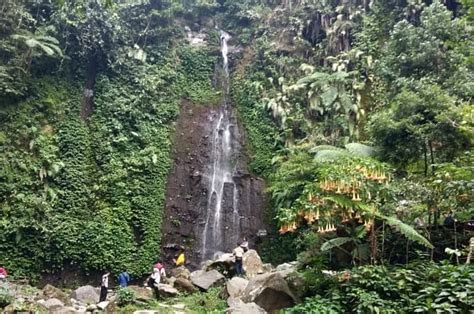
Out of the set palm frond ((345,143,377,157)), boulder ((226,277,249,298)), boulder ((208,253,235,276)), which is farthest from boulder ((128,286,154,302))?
palm frond ((345,143,377,157))

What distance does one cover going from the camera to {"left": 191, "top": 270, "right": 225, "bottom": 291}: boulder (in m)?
11.0

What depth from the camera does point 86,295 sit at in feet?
39.9

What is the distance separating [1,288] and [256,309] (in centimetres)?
490

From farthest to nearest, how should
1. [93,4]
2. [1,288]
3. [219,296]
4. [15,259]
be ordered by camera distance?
[93,4] < [15,259] < [219,296] < [1,288]

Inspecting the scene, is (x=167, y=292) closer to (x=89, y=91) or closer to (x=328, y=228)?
(x=328, y=228)

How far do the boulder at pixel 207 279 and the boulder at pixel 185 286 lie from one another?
117 millimetres

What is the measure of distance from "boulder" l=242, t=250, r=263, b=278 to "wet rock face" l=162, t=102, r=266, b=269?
11.4ft

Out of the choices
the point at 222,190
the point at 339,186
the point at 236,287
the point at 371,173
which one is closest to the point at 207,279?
the point at 236,287

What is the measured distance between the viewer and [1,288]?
827 centimetres

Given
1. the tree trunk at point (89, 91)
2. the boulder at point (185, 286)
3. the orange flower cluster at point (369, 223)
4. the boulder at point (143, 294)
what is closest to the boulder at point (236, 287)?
the boulder at point (185, 286)

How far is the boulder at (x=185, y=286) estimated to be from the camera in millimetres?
10966

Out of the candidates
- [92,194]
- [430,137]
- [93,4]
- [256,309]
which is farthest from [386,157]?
[93,4]

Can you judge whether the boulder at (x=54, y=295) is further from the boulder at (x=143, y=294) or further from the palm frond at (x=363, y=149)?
the palm frond at (x=363, y=149)

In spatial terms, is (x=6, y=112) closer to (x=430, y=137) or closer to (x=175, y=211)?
(x=175, y=211)
